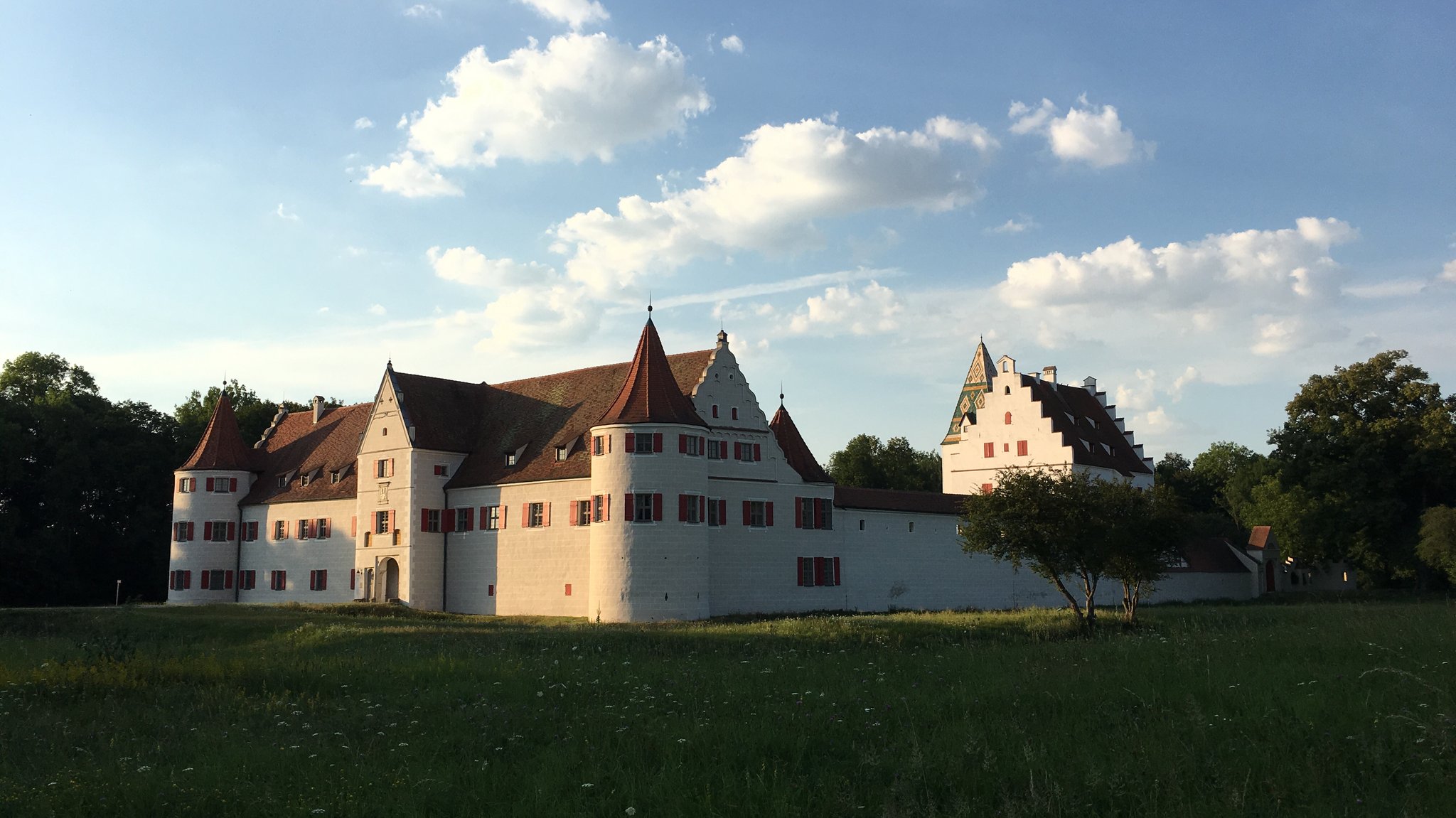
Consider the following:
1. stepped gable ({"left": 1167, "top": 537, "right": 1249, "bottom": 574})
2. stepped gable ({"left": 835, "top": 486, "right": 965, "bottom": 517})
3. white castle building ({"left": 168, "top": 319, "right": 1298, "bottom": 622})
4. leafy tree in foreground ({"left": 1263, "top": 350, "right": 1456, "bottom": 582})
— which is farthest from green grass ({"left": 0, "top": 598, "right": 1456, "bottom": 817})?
stepped gable ({"left": 1167, "top": 537, "right": 1249, "bottom": 574})

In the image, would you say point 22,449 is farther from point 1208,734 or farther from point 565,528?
point 1208,734

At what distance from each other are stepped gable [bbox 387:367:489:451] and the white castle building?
107mm

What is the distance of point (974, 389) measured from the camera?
77438 millimetres

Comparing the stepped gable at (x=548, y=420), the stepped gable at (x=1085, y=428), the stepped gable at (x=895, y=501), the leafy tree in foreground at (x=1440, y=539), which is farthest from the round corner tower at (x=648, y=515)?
the leafy tree in foreground at (x=1440, y=539)

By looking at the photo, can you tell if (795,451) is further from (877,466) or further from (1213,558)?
(877,466)

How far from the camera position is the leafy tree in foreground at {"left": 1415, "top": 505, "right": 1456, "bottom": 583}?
49094 millimetres

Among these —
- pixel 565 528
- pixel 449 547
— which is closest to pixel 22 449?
pixel 449 547

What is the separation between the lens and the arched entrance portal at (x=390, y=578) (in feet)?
167

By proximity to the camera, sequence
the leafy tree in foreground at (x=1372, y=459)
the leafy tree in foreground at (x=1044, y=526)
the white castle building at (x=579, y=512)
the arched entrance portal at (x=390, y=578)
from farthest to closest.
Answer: the leafy tree in foreground at (x=1372, y=459) → the arched entrance portal at (x=390, y=578) → the white castle building at (x=579, y=512) → the leafy tree in foreground at (x=1044, y=526)

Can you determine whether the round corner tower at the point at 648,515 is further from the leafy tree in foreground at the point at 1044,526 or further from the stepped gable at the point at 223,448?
the stepped gable at the point at 223,448

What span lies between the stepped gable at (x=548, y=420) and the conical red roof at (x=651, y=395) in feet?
0.88

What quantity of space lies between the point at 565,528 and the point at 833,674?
29.1 metres

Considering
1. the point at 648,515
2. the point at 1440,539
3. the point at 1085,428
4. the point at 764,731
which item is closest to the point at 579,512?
the point at 648,515

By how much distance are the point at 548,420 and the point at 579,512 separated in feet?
22.3
